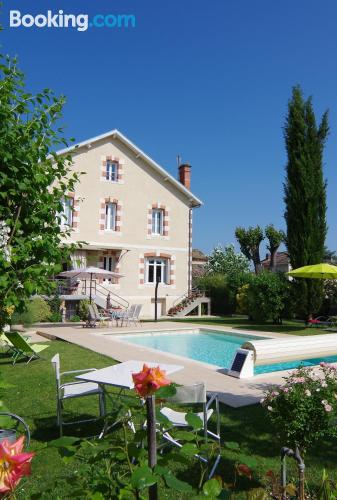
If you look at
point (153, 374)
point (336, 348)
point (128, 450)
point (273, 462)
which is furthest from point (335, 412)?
point (336, 348)

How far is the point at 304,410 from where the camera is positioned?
375 centimetres

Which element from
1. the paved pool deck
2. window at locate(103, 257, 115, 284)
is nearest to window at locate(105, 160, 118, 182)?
window at locate(103, 257, 115, 284)

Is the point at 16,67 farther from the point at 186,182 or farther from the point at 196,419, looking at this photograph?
the point at 186,182

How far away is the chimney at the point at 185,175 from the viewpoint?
28.1 metres

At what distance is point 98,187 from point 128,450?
22659 millimetres

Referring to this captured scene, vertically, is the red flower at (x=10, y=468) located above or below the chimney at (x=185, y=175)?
below

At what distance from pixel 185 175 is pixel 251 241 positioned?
849cm

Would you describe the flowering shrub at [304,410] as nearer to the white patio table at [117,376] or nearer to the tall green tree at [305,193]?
the white patio table at [117,376]

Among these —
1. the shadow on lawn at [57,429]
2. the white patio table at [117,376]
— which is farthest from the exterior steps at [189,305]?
the white patio table at [117,376]

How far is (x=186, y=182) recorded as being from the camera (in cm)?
2808

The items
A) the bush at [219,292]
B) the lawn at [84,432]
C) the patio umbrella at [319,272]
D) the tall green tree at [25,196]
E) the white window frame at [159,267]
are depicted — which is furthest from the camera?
the bush at [219,292]

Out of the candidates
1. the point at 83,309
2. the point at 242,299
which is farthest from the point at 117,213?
the point at 242,299

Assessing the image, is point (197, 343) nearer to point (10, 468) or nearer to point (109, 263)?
point (109, 263)

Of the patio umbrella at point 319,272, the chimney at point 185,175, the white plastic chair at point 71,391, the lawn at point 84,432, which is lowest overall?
the lawn at point 84,432
